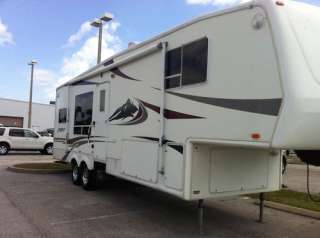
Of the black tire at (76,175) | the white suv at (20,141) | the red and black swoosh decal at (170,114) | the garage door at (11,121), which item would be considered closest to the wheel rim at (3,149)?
the white suv at (20,141)

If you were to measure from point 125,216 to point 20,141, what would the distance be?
1638cm

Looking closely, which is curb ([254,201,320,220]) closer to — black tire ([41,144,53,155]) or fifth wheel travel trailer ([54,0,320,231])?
fifth wheel travel trailer ([54,0,320,231])

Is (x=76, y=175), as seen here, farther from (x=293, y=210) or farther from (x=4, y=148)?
(x=4, y=148)

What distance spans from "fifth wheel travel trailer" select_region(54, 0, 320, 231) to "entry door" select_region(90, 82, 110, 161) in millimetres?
28

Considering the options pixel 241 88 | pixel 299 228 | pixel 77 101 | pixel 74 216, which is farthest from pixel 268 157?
pixel 77 101

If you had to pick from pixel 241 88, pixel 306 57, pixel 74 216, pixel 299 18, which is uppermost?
pixel 299 18

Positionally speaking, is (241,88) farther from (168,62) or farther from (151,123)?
(151,123)

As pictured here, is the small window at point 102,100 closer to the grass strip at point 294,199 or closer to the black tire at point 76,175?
the black tire at point 76,175

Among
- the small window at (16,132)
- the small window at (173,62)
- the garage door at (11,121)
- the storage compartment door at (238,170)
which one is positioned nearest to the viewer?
the storage compartment door at (238,170)

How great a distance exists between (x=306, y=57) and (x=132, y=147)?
3.85 meters

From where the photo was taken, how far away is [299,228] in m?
6.51

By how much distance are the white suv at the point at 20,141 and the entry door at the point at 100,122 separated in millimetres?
13819

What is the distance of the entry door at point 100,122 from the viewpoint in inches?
340

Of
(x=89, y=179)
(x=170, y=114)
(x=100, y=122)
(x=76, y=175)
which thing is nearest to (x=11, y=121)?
(x=76, y=175)
